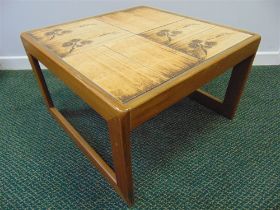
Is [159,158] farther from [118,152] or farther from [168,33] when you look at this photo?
[168,33]

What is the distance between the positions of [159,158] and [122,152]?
14.8 inches

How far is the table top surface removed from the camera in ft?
2.38

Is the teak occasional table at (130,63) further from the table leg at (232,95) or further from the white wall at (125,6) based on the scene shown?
the white wall at (125,6)

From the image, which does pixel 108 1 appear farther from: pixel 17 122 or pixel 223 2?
pixel 17 122

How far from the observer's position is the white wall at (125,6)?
150 cm

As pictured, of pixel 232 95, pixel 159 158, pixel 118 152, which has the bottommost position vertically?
pixel 159 158

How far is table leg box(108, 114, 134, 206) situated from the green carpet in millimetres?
83

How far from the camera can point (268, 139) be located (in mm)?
1132

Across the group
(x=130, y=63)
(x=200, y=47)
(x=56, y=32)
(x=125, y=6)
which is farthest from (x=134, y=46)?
(x=125, y=6)

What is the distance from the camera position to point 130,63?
804mm

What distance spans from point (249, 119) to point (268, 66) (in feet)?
→ 2.14

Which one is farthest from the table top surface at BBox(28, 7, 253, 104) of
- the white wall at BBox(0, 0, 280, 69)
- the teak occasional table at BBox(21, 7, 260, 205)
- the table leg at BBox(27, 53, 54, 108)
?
the white wall at BBox(0, 0, 280, 69)

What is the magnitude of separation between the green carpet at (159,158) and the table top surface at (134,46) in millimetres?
427

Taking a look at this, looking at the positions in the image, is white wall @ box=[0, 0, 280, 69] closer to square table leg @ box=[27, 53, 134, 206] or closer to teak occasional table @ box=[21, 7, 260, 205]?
teak occasional table @ box=[21, 7, 260, 205]
